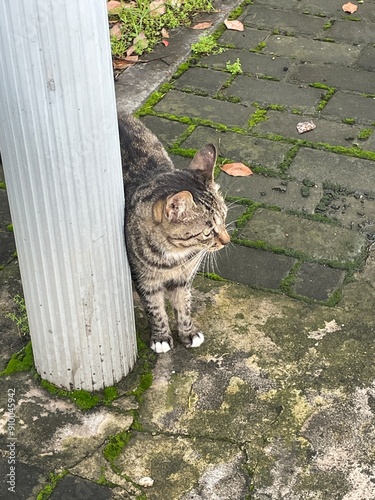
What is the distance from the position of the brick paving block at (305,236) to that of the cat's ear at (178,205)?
1.21m

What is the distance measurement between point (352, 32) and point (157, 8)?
1761 mm

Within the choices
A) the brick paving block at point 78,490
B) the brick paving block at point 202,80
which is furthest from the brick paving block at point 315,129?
the brick paving block at point 78,490

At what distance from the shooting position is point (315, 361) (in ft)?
12.8

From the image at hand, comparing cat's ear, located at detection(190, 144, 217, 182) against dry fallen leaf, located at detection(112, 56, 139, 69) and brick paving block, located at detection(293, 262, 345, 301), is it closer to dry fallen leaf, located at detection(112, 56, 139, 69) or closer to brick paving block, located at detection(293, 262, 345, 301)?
brick paving block, located at detection(293, 262, 345, 301)

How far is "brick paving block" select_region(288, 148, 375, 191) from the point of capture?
5148mm

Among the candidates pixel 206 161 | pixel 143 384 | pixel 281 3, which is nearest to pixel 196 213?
pixel 206 161

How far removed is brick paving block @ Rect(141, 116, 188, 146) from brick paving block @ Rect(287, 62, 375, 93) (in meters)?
1.17

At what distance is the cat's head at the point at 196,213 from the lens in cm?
358

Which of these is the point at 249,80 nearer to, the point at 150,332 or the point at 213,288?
the point at 213,288

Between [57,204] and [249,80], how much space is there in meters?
3.46

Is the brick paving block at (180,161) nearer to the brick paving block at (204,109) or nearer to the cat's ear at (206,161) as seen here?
the brick paving block at (204,109)

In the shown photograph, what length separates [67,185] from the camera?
10.1 ft

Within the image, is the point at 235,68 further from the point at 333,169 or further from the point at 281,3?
the point at 333,169

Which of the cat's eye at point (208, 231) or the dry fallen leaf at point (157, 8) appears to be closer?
the cat's eye at point (208, 231)
